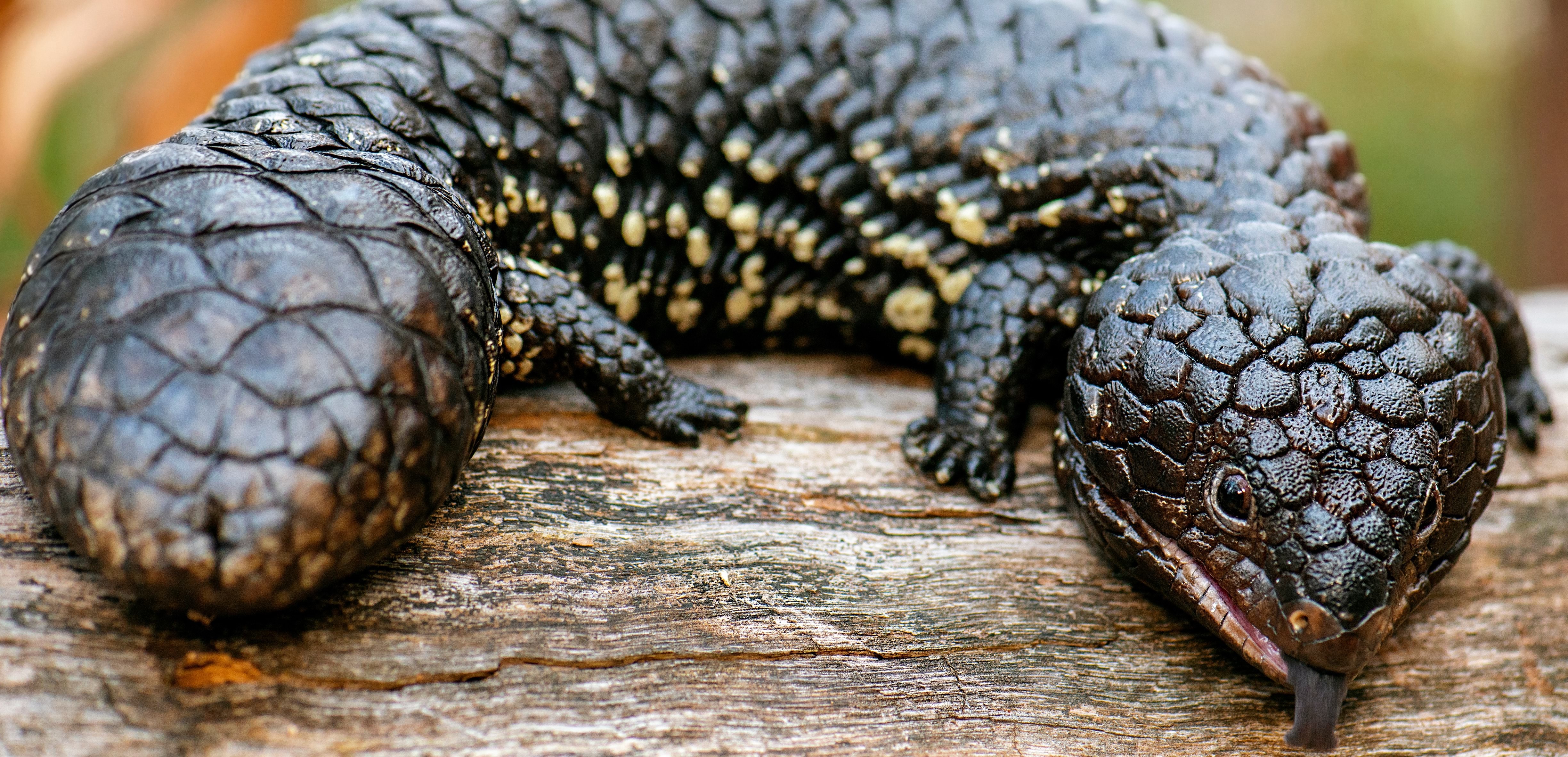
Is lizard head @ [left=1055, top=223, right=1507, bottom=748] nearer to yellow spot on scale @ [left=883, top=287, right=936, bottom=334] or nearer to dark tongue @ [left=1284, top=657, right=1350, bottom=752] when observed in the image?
dark tongue @ [left=1284, top=657, right=1350, bottom=752]

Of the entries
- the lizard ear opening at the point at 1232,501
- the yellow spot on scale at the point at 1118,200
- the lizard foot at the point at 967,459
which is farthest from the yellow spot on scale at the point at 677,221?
the lizard ear opening at the point at 1232,501

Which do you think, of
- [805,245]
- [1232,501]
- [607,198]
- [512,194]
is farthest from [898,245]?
[1232,501]

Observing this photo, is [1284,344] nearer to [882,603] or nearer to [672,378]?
[882,603]

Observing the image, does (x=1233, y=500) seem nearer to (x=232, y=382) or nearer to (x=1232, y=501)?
(x=1232, y=501)

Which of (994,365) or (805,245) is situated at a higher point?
(805,245)

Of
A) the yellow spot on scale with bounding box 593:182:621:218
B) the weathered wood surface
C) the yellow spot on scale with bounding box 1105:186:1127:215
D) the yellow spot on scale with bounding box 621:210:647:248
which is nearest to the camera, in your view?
the weathered wood surface

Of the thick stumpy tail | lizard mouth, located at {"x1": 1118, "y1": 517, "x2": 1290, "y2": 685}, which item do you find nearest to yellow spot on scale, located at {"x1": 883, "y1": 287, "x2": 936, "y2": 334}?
lizard mouth, located at {"x1": 1118, "y1": 517, "x2": 1290, "y2": 685}

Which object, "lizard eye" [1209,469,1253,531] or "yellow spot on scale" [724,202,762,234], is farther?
"yellow spot on scale" [724,202,762,234]

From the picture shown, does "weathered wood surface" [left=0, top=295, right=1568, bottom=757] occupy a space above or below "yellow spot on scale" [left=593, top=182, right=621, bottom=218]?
below
